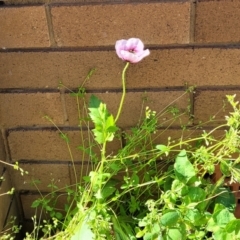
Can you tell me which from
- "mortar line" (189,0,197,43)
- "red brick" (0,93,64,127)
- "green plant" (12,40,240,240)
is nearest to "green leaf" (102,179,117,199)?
"green plant" (12,40,240,240)

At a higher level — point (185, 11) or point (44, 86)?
point (185, 11)

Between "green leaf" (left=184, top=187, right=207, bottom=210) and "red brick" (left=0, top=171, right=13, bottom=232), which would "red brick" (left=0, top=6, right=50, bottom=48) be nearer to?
"red brick" (left=0, top=171, right=13, bottom=232)

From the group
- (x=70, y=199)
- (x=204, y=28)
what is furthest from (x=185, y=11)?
(x=70, y=199)

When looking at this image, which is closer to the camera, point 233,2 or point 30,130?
point 233,2

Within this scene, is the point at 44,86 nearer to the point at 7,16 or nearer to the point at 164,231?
the point at 7,16

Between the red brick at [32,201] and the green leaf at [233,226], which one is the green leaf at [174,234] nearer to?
the green leaf at [233,226]

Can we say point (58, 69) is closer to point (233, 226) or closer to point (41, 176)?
point (41, 176)
